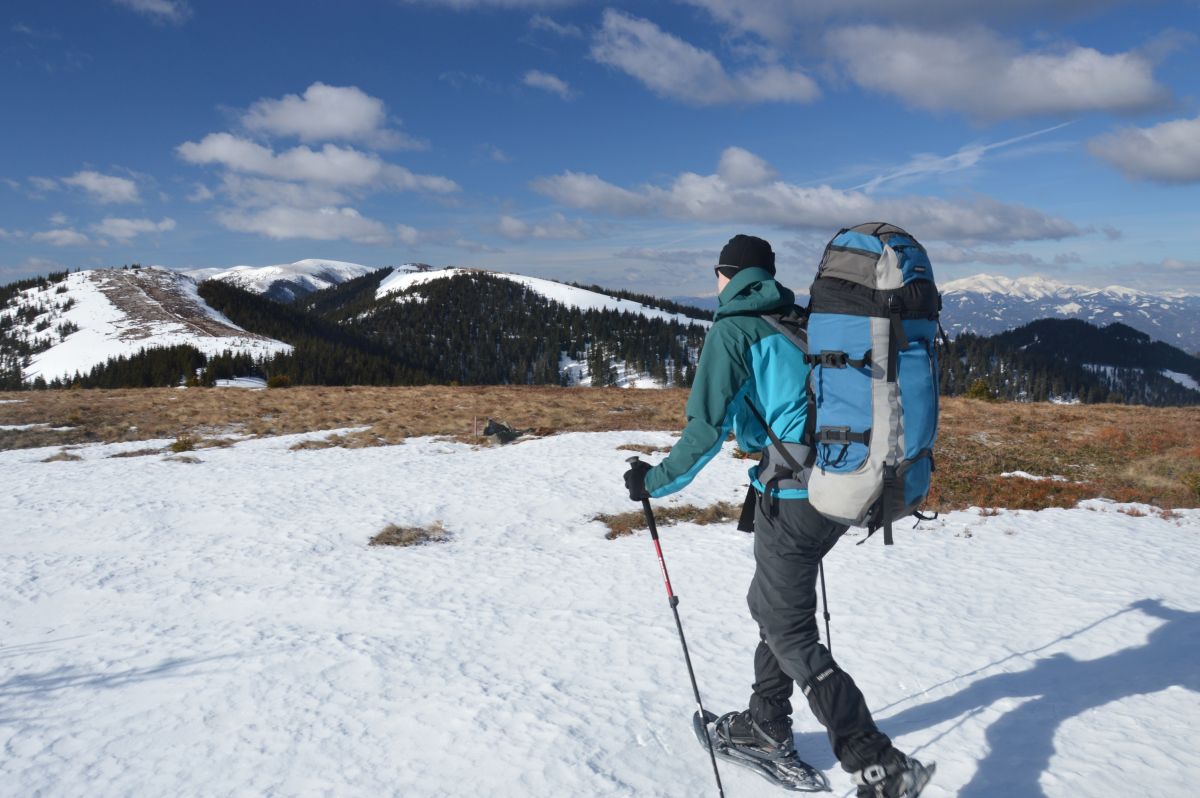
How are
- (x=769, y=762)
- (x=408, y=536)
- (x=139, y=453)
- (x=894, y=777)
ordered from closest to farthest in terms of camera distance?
(x=894, y=777) < (x=769, y=762) < (x=408, y=536) < (x=139, y=453)

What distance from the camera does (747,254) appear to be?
4176 millimetres

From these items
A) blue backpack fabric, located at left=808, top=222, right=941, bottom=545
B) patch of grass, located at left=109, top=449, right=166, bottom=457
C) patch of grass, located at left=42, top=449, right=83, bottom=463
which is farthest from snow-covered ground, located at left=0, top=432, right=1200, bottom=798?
patch of grass, located at left=109, top=449, right=166, bottom=457

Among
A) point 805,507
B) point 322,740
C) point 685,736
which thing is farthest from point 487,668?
point 805,507

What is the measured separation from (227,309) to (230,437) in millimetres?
168102

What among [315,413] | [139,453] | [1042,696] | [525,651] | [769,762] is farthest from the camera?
[315,413]

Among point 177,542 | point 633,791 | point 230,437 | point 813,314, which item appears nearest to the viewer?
point 813,314

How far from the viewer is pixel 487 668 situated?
639 centimetres

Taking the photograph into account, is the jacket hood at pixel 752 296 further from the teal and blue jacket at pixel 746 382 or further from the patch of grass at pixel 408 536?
the patch of grass at pixel 408 536

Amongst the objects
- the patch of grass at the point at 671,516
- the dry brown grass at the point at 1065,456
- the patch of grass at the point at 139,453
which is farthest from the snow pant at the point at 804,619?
the patch of grass at the point at 139,453

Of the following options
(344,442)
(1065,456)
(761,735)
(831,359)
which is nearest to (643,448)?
(344,442)

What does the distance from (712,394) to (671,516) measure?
29.1 ft

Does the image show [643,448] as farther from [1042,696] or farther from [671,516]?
[1042,696]

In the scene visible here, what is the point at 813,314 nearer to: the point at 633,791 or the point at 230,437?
the point at 633,791

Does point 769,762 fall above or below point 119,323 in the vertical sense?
below
